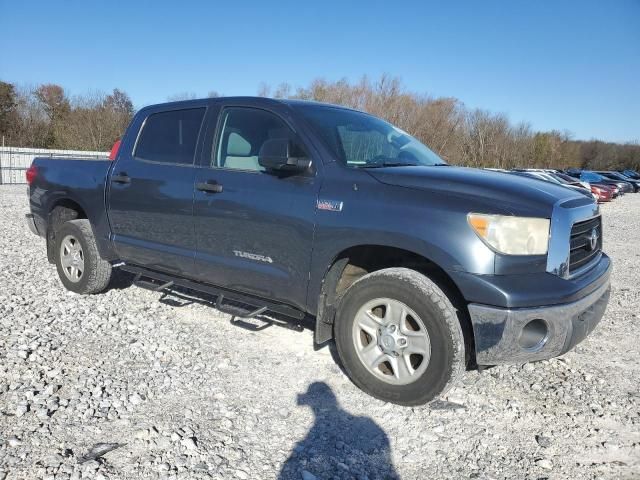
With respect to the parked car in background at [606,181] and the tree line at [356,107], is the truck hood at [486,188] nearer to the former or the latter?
the tree line at [356,107]

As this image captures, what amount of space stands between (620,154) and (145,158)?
3951 inches

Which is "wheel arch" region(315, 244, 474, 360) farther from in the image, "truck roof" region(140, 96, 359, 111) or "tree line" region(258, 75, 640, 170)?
"tree line" region(258, 75, 640, 170)

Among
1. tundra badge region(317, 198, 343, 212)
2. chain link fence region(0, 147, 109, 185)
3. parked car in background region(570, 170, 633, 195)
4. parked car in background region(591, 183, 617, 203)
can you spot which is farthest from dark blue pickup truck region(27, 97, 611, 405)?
parked car in background region(570, 170, 633, 195)

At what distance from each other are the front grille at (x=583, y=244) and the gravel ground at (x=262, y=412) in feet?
3.04

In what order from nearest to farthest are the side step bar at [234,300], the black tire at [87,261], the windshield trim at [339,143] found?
the windshield trim at [339,143] → the side step bar at [234,300] → the black tire at [87,261]

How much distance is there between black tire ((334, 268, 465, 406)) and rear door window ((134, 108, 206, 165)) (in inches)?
74.8

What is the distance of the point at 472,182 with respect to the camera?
308 centimetres

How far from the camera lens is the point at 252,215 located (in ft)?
11.9

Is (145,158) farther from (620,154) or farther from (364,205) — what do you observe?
(620,154)

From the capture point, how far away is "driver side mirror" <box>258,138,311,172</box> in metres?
3.36

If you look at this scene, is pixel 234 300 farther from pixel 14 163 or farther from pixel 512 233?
pixel 14 163

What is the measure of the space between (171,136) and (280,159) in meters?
→ 1.55

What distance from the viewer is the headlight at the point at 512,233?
2.80 meters

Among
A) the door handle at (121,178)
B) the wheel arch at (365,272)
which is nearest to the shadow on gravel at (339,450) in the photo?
the wheel arch at (365,272)
